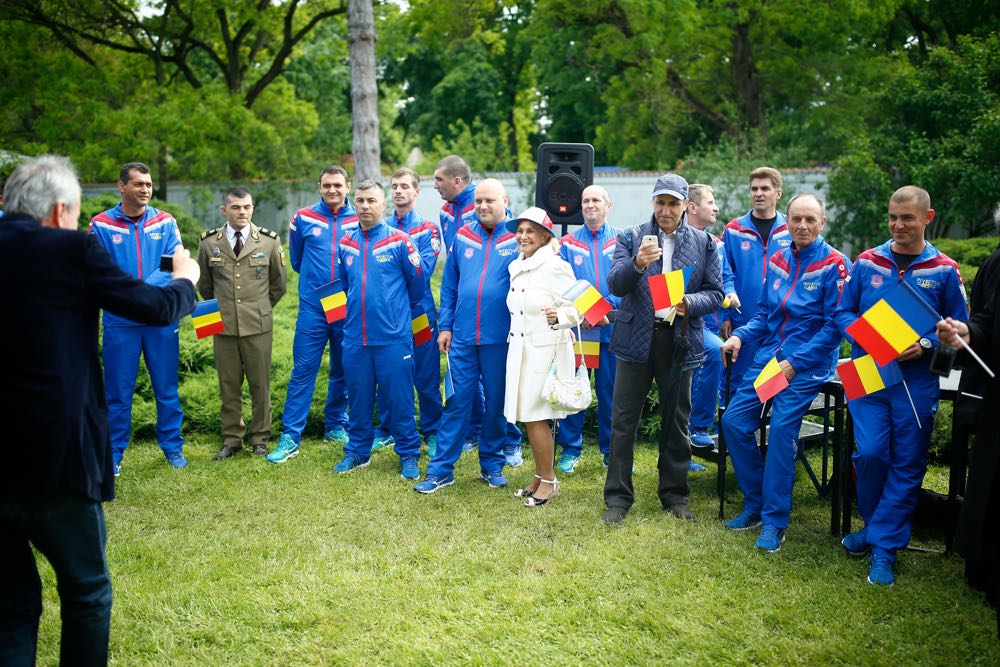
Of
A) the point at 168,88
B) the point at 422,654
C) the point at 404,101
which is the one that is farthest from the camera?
the point at 404,101

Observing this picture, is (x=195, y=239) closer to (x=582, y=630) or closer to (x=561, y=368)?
(x=561, y=368)

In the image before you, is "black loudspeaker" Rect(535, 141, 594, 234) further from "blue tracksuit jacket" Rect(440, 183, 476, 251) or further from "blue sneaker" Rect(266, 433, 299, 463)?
"blue sneaker" Rect(266, 433, 299, 463)

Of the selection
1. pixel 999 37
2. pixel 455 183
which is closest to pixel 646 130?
pixel 999 37

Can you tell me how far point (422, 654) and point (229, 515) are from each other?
2.27 m

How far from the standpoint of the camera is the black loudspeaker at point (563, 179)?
659cm

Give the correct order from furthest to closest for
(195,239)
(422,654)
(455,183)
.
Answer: (195,239)
(455,183)
(422,654)

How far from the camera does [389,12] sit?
22875 millimetres

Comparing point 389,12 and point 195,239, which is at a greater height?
point 389,12

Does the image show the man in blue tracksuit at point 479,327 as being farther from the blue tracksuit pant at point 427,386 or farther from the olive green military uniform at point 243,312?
the olive green military uniform at point 243,312

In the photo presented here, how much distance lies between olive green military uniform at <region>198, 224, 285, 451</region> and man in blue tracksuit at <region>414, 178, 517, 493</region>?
5.26 ft

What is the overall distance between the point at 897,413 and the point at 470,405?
277cm

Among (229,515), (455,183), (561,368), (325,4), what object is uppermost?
(325,4)

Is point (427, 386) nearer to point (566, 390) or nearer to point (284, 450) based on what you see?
point (284, 450)

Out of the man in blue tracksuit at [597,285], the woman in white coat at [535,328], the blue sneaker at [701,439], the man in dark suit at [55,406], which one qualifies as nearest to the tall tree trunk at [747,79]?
the man in blue tracksuit at [597,285]
